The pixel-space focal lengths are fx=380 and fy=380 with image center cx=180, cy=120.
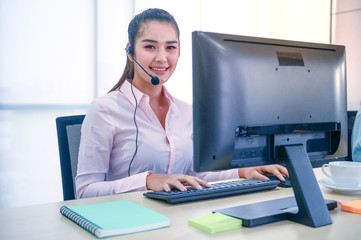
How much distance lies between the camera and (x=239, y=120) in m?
0.90

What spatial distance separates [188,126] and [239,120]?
0.74 metres

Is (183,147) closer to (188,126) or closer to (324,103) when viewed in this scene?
(188,126)

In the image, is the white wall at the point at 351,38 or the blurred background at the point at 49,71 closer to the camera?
the blurred background at the point at 49,71

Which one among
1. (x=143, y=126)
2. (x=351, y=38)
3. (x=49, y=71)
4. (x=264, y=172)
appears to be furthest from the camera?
(x=351, y=38)

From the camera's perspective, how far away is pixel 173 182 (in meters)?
1.10

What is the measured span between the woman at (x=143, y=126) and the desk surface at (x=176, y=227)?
0.34m

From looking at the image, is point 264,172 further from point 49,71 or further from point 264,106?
point 49,71

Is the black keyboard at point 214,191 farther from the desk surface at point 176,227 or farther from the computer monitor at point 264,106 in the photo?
the computer monitor at point 264,106

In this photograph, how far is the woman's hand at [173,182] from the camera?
1.09 meters

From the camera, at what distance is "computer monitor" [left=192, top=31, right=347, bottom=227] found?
33.7 inches

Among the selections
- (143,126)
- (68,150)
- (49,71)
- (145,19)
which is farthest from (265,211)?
(49,71)

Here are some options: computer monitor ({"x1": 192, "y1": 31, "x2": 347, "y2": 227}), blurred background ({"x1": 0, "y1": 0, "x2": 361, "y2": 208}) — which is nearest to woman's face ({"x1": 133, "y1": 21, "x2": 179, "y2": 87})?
computer monitor ({"x1": 192, "y1": 31, "x2": 347, "y2": 227})

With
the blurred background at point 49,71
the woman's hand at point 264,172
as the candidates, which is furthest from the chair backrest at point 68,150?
the blurred background at point 49,71

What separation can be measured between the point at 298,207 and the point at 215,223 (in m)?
0.20
